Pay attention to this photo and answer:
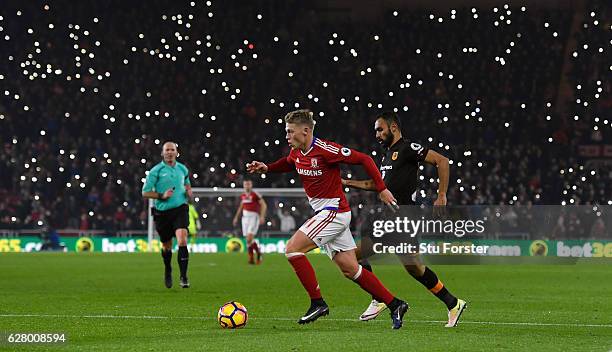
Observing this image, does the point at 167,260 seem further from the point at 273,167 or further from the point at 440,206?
the point at 440,206

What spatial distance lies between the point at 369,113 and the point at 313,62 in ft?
9.65

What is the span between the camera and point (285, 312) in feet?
36.9

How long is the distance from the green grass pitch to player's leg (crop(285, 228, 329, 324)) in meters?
0.12

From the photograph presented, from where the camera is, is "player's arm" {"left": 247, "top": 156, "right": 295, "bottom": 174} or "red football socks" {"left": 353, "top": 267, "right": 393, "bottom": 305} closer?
"red football socks" {"left": 353, "top": 267, "right": 393, "bottom": 305}

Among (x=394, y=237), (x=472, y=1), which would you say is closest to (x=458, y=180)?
(x=472, y=1)

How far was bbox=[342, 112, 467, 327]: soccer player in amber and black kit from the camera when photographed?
1007 cm

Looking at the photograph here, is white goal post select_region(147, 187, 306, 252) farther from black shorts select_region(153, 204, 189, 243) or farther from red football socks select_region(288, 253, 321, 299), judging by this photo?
red football socks select_region(288, 253, 321, 299)


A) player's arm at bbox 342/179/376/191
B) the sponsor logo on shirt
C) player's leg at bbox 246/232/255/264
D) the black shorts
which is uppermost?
the sponsor logo on shirt

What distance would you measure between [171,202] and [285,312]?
15.2ft

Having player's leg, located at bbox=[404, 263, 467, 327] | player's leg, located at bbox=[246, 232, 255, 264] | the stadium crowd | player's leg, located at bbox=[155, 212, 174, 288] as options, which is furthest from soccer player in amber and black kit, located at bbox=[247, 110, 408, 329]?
the stadium crowd

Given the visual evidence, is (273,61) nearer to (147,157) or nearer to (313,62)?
(313,62)

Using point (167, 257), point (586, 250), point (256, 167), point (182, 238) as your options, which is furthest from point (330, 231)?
point (586, 250)

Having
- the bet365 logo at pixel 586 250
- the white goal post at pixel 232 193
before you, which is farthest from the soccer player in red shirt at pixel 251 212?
the bet365 logo at pixel 586 250

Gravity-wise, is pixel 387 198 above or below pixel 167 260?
above
